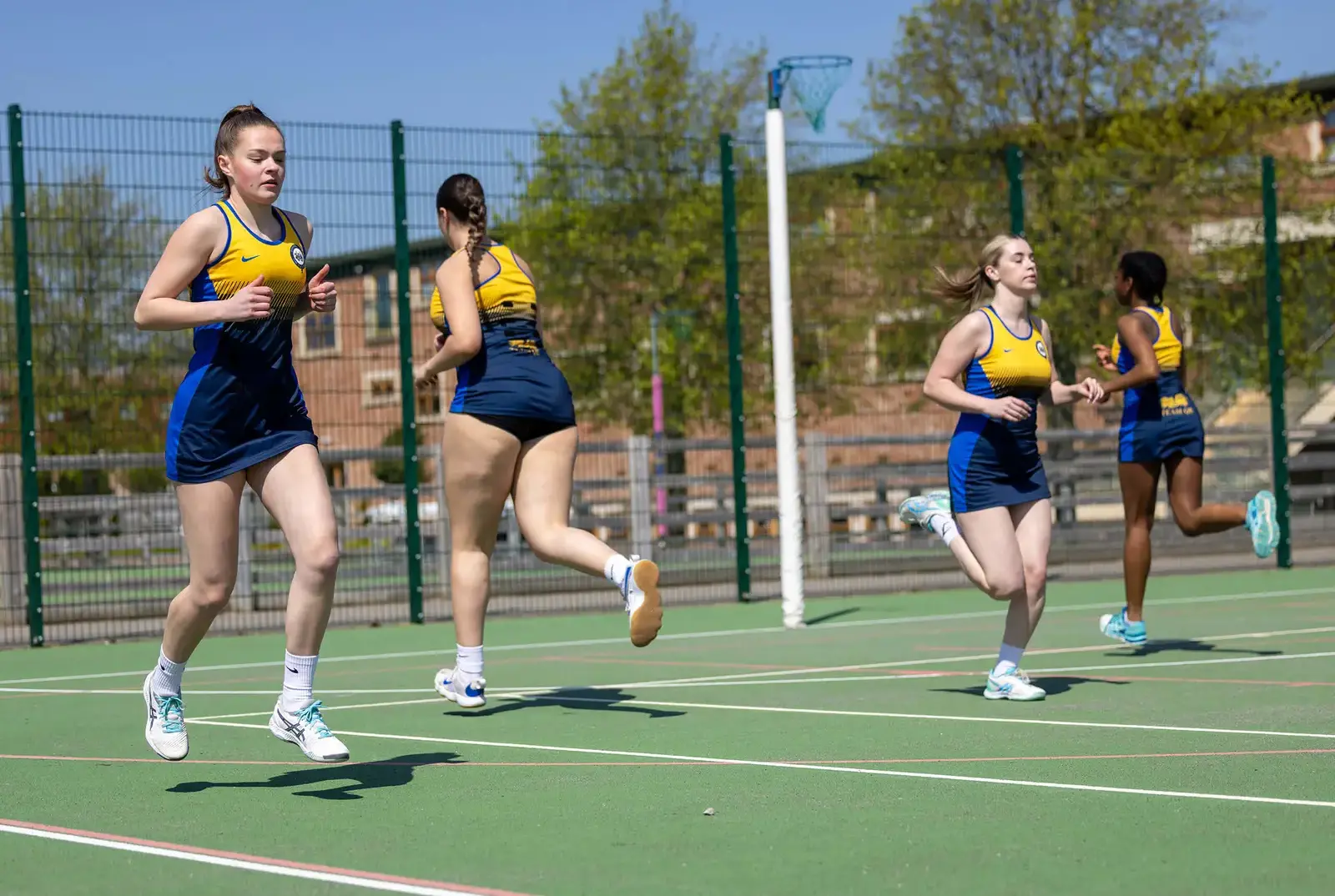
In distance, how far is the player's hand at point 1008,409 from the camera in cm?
745

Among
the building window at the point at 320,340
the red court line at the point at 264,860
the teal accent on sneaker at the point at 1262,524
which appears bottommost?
the red court line at the point at 264,860

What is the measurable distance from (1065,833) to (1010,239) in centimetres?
388

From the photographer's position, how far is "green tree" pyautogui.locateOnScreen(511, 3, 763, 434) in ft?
49.5

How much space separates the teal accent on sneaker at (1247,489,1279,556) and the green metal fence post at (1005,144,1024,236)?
6735mm

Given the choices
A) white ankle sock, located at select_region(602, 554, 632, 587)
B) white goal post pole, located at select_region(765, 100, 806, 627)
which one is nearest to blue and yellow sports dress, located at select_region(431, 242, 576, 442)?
white ankle sock, located at select_region(602, 554, 632, 587)

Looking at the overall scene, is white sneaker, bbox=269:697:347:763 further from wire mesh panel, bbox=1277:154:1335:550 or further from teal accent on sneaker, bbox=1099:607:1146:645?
wire mesh panel, bbox=1277:154:1335:550

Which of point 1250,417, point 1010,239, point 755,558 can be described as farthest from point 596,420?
point 1010,239

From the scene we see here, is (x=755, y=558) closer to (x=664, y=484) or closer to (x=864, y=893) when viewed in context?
(x=664, y=484)

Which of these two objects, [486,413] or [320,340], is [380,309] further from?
[486,413]

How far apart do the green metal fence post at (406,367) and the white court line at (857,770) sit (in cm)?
643

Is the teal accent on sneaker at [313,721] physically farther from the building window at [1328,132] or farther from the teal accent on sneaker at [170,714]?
the building window at [1328,132]

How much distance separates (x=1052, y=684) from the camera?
26.9 feet

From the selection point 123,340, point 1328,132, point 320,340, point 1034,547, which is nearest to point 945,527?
point 1034,547

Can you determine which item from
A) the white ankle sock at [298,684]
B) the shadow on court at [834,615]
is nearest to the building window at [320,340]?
the shadow on court at [834,615]
